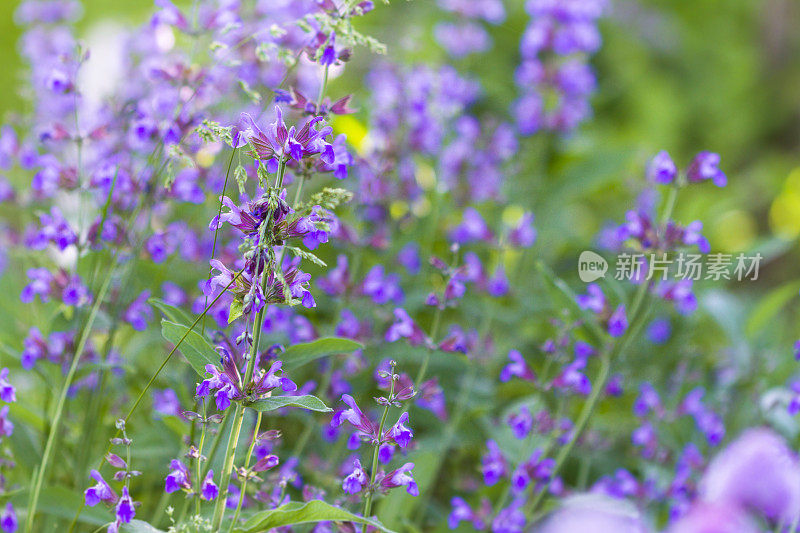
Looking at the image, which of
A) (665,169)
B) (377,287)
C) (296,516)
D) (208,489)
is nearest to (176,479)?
(208,489)

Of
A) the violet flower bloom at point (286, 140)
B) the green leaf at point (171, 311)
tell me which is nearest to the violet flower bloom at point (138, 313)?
the green leaf at point (171, 311)

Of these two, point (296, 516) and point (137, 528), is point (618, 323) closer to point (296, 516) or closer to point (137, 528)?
point (296, 516)

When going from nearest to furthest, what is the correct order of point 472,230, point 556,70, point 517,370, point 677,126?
point 517,370
point 472,230
point 556,70
point 677,126

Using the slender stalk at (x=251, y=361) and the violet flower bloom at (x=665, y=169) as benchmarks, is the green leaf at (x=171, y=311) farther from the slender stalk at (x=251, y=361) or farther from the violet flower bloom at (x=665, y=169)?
the violet flower bloom at (x=665, y=169)

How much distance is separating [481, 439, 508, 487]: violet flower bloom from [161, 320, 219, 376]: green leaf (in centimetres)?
48

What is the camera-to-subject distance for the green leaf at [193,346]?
2.84 feet

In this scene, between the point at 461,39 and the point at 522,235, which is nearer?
the point at 522,235

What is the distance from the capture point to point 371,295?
1330 millimetres

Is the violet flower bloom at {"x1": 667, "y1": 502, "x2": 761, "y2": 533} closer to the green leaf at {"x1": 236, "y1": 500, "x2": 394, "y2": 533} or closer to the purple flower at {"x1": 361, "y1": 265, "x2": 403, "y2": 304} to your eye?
the green leaf at {"x1": 236, "y1": 500, "x2": 394, "y2": 533}

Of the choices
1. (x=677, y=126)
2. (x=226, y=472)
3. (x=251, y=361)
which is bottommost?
(x=226, y=472)

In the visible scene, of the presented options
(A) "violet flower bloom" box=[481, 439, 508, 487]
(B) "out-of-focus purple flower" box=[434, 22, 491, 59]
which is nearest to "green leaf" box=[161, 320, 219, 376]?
(A) "violet flower bloom" box=[481, 439, 508, 487]

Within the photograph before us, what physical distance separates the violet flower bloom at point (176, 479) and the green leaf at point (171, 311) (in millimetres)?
165

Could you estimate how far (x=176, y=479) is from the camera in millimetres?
887

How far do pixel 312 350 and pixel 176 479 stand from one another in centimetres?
21
